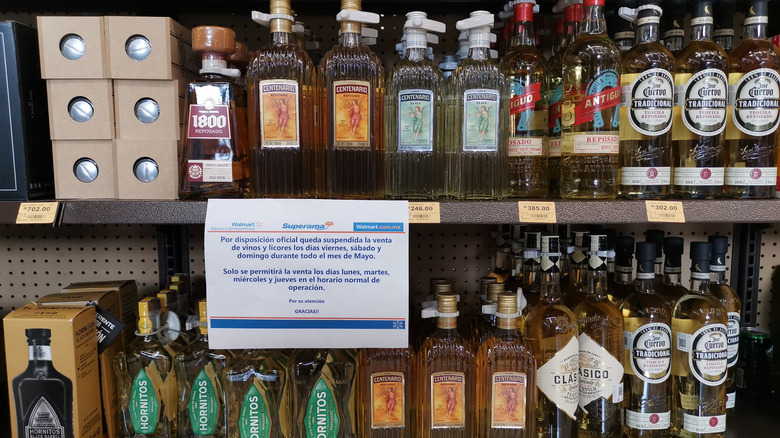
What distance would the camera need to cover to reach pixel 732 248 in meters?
1.75

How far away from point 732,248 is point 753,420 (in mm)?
573

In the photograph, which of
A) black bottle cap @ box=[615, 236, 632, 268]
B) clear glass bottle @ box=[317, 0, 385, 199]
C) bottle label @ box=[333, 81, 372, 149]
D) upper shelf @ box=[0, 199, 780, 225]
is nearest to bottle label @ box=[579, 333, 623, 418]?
black bottle cap @ box=[615, 236, 632, 268]

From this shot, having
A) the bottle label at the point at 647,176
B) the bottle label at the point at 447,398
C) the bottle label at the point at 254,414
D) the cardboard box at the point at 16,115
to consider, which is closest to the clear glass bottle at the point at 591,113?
the bottle label at the point at 647,176

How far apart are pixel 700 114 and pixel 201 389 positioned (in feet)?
4.64

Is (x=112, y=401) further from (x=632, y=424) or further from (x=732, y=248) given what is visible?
(x=732, y=248)

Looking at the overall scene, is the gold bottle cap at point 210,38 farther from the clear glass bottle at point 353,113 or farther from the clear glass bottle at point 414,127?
the clear glass bottle at point 414,127

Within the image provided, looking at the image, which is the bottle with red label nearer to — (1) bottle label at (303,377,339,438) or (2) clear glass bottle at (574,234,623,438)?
(1) bottle label at (303,377,339,438)

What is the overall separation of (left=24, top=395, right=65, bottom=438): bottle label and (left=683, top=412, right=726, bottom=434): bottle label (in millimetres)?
1563

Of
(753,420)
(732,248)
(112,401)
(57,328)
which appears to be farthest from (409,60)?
(753,420)

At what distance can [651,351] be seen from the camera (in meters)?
1.28

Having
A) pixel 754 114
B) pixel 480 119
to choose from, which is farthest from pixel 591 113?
pixel 754 114

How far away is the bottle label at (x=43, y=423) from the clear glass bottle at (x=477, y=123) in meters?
1.06

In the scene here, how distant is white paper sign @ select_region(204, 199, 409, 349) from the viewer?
1157 millimetres

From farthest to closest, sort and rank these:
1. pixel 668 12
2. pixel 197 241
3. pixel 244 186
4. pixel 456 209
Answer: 1. pixel 197 241
2. pixel 668 12
3. pixel 244 186
4. pixel 456 209
